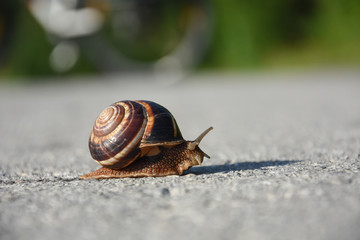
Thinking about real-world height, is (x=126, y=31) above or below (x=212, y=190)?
above

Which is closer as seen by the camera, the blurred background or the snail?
the snail

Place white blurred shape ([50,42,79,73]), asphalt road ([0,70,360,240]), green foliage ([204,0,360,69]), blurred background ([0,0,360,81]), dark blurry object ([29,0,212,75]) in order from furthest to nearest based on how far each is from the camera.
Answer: green foliage ([204,0,360,69])
blurred background ([0,0,360,81])
white blurred shape ([50,42,79,73])
dark blurry object ([29,0,212,75])
asphalt road ([0,70,360,240])

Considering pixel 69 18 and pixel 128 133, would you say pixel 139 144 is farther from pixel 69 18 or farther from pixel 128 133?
pixel 69 18

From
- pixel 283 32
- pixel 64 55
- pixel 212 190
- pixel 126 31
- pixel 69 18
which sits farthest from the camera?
pixel 283 32

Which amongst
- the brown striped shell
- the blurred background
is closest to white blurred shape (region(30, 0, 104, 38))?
the blurred background

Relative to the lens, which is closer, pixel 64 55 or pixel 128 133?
pixel 128 133

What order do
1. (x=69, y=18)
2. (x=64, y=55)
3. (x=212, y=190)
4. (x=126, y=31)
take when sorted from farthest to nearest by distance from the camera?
(x=126, y=31), (x=64, y=55), (x=69, y=18), (x=212, y=190)

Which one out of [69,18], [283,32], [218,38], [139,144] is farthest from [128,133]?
[283,32]

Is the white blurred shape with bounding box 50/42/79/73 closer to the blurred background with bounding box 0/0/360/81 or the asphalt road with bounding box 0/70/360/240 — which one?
the blurred background with bounding box 0/0/360/81
